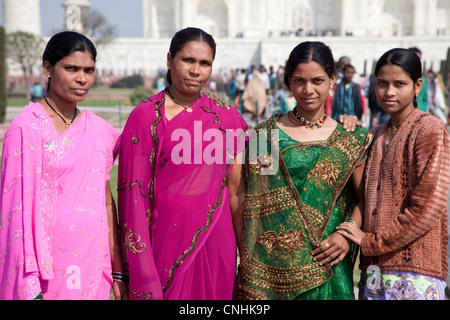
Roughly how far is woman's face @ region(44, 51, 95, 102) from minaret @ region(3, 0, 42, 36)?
35014 mm

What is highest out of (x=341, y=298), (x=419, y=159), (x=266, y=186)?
(x=419, y=159)

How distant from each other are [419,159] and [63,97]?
139 centimetres

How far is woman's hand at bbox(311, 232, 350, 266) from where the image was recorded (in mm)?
2098

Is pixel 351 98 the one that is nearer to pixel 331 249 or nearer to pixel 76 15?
pixel 331 249

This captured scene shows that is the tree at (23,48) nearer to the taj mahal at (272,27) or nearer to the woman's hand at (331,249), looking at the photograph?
the taj mahal at (272,27)

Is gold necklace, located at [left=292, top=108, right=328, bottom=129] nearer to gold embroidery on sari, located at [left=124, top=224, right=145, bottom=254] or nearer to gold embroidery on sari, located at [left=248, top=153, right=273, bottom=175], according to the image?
gold embroidery on sari, located at [left=248, top=153, right=273, bottom=175]

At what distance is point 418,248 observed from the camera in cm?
205

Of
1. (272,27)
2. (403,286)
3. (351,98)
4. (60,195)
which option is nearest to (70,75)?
(60,195)

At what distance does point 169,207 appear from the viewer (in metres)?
2.11

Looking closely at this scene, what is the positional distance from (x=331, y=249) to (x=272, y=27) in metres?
38.8

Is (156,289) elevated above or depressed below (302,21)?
below

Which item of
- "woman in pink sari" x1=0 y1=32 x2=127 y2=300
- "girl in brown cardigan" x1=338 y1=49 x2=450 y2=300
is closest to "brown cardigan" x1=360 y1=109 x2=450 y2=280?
"girl in brown cardigan" x1=338 y1=49 x2=450 y2=300

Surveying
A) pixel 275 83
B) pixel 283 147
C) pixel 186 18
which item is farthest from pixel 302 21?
pixel 283 147

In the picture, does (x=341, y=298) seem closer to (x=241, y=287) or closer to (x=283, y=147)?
(x=241, y=287)
